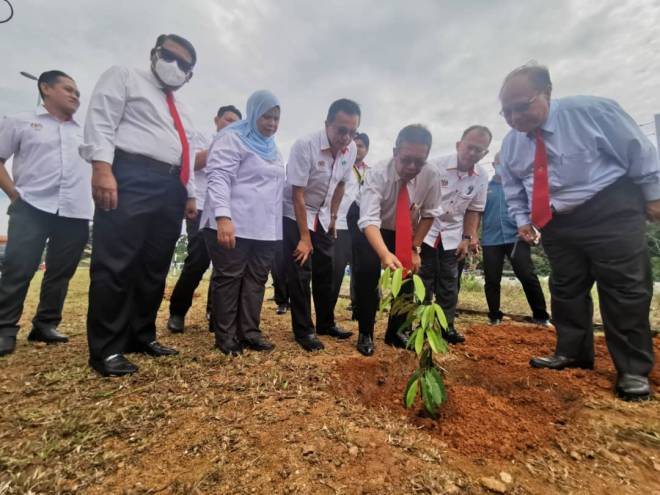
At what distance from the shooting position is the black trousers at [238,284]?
235cm

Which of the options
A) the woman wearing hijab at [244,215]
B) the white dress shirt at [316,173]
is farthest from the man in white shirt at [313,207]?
the woman wearing hijab at [244,215]

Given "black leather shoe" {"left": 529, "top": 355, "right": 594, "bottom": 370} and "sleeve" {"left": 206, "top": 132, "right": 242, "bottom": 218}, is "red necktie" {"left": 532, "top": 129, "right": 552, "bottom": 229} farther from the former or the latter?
"sleeve" {"left": 206, "top": 132, "right": 242, "bottom": 218}

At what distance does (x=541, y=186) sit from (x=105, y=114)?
2524mm

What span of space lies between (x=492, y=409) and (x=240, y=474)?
1046 millimetres

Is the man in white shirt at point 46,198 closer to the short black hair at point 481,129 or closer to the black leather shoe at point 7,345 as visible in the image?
the black leather shoe at point 7,345

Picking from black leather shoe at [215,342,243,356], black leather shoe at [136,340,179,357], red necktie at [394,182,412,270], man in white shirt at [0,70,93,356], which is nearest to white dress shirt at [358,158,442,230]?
red necktie at [394,182,412,270]

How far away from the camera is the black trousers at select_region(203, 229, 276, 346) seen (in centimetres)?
235

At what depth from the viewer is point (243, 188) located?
96.3 inches

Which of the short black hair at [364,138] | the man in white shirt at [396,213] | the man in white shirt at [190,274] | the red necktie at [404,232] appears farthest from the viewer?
the short black hair at [364,138]

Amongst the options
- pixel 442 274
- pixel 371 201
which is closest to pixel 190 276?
pixel 371 201

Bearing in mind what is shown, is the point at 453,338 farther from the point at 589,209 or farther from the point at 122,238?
the point at 122,238

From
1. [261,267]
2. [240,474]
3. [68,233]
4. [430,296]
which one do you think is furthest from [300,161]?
[240,474]

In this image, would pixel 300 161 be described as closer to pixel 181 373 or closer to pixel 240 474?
pixel 181 373

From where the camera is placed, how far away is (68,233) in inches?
107
